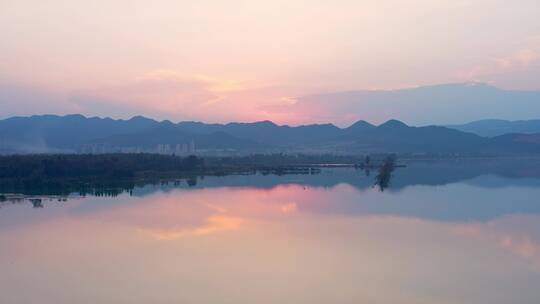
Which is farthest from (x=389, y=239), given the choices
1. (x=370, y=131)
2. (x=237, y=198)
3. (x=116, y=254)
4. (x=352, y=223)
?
(x=370, y=131)

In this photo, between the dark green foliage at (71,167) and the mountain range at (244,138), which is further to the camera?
the mountain range at (244,138)

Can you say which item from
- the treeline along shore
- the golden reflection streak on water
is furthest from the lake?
the treeline along shore

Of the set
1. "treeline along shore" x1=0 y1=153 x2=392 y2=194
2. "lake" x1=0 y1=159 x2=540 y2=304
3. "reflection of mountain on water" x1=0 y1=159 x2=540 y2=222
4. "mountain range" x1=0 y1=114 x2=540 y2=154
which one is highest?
"mountain range" x1=0 y1=114 x2=540 y2=154

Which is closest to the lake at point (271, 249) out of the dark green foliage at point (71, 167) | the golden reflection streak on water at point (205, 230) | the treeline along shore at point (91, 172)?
the golden reflection streak on water at point (205, 230)

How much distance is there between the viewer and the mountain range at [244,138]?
148ft

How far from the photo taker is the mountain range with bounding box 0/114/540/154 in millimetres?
45125

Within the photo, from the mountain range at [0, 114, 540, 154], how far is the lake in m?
31.1

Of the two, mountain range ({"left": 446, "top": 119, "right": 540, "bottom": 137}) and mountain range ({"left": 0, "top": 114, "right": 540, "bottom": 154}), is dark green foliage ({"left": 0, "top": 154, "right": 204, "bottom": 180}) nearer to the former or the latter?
mountain range ({"left": 0, "top": 114, "right": 540, "bottom": 154})

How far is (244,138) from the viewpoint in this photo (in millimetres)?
53625

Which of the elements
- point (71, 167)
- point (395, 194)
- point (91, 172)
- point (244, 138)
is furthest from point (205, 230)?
point (244, 138)

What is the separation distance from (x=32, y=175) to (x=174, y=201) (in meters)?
6.51

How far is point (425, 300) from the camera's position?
475 cm

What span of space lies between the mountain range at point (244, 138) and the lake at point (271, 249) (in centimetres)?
3107

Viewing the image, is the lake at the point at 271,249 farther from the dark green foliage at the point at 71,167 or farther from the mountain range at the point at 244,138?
the mountain range at the point at 244,138
